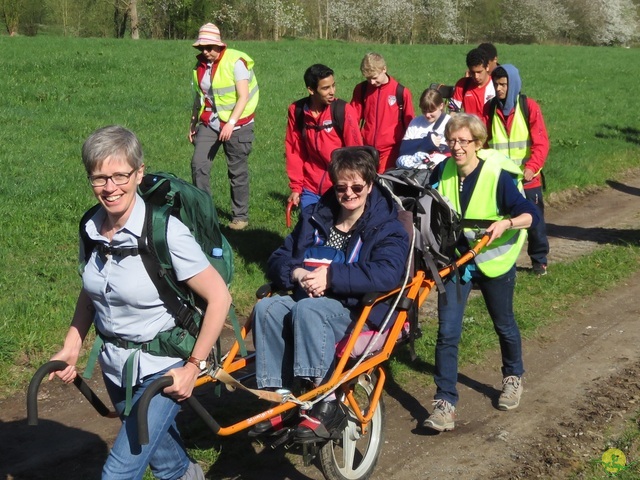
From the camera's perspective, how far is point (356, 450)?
A: 5.54 metres

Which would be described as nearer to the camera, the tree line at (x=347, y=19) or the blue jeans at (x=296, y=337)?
the blue jeans at (x=296, y=337)

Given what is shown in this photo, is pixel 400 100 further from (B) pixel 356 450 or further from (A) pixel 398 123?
(B) pixel 356 450

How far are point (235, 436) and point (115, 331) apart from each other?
2160mm

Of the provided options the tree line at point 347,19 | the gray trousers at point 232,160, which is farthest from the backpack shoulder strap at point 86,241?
the tree line at point 347,19

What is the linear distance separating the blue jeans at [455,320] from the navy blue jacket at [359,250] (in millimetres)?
980

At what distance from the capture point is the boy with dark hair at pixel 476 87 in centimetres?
918

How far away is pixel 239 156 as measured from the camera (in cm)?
1016

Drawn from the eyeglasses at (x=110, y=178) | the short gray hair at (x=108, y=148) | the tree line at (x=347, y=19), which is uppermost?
the tree line at (x=347, y=19)

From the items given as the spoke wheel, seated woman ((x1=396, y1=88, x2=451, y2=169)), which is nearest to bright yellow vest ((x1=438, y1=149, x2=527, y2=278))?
the spoke wheel

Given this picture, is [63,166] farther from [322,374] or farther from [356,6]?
[356,6]

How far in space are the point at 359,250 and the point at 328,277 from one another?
304 mm

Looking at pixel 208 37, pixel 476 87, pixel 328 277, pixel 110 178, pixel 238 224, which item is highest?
pixel 208 37

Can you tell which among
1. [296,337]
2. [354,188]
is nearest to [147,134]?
[354,188]

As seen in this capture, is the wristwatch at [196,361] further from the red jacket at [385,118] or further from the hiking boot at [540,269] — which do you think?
the hiking boot at [540,269]
